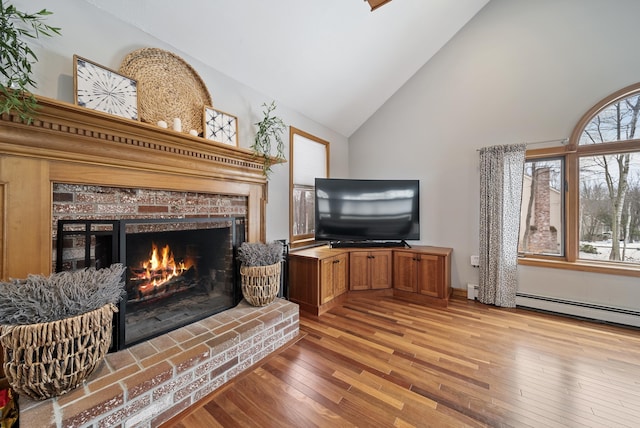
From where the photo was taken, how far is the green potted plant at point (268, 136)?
2.66 m

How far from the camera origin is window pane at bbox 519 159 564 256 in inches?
118

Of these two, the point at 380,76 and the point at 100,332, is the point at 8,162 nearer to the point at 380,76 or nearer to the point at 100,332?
the point at 100,332

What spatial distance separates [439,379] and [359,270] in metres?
1.70

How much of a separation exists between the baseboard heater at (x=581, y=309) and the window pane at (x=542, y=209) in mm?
563

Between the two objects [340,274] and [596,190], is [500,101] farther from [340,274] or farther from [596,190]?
[340,274]

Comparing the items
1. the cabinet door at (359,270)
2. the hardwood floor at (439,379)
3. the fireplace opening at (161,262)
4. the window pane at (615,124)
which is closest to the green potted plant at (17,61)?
the fireplace opening at (161,262)

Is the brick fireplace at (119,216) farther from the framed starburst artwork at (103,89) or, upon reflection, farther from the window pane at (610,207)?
the window pane at (610,207)

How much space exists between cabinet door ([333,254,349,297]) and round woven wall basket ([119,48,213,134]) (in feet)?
6.83

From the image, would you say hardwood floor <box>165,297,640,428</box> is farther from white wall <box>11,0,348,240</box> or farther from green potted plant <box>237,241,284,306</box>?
white wall <box>11,0,348,240</box>

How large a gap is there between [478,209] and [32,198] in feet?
13.8

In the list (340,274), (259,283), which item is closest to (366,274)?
(340,274)

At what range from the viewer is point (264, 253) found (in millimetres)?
2301

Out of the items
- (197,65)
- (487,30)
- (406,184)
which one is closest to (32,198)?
(197,65)

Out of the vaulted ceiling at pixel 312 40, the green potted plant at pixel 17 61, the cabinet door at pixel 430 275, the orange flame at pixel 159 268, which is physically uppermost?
the vaulted ceiling at pixel 312 40
